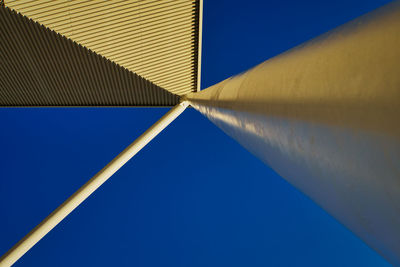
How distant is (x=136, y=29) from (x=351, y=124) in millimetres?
8403

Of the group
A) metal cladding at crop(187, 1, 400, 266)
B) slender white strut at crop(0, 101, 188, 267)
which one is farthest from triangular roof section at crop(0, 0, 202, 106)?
metal cladding at crop(187, 1, 400, 266)

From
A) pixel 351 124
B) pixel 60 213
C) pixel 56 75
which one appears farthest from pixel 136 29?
pixel 351 124

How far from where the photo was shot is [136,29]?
8.52 metres

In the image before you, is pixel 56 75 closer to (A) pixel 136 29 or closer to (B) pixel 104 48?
(B) pixel 104 48

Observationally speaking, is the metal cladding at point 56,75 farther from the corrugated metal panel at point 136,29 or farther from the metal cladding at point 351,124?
the metal cladding at point 351,124

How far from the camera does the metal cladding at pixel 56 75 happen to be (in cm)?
813

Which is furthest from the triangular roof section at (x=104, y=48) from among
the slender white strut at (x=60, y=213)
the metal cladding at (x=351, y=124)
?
the metal cladding at (x=351, y=124)

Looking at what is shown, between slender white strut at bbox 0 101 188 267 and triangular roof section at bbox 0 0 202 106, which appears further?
triangular roof section at bbox 0 0 202 106

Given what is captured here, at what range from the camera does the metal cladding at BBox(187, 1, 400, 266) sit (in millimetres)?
676

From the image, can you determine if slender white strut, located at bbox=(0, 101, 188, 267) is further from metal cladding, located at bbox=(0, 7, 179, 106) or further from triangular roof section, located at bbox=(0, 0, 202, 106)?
metal cladding, located at bbox=(0, 7, 179, 106)

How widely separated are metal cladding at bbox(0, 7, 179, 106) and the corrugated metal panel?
0.24m

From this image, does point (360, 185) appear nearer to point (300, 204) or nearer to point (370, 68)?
point (370, 68)

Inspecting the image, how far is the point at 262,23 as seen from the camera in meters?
14.3

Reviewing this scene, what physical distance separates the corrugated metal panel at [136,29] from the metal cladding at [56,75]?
24 cm
